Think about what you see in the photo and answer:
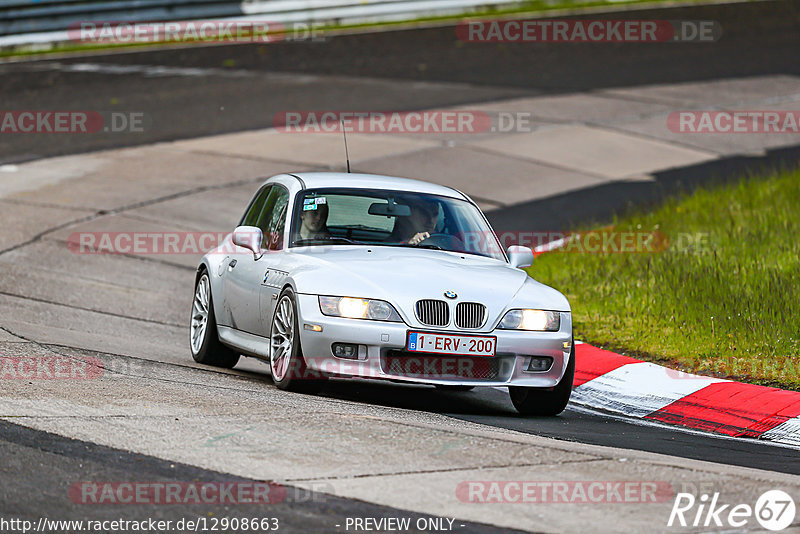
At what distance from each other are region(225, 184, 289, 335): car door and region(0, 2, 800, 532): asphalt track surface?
79 centimetres

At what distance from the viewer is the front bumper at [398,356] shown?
309 inches

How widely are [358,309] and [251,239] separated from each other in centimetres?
154

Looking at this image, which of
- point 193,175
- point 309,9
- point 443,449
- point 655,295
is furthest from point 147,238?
point 309,9

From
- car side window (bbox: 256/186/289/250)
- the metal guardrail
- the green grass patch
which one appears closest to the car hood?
car side window (bbox: 256/186/289/250)

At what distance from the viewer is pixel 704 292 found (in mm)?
11023

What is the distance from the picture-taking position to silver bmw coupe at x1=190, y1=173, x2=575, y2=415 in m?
7.89

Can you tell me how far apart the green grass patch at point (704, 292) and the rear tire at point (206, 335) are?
293 centimetres

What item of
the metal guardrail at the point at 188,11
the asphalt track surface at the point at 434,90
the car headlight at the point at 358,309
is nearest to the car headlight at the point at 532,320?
the asphalt track surface at the point at 434,90

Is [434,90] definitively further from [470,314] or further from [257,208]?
[470,314]

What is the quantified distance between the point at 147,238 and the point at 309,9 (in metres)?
14.9

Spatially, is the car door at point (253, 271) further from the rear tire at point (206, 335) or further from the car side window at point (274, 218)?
the rear tire at point (206, 335)

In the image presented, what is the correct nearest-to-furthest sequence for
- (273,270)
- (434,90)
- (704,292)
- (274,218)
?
(273,270) < (274,218) < (704,292) < (434,90)

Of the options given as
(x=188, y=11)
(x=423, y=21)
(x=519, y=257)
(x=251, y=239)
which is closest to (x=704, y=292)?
(x=519, y=257)

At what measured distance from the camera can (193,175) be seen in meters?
17.5
